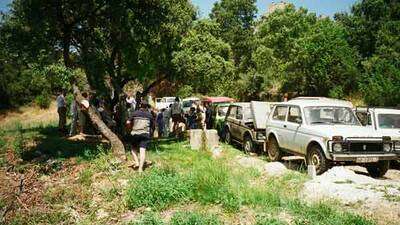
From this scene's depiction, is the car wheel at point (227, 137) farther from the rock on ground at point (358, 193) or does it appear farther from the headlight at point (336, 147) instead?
the rock on ground at point (358, 193)

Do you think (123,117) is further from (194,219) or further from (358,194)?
(194,219)

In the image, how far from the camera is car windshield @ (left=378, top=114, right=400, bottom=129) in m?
Result: 13.2

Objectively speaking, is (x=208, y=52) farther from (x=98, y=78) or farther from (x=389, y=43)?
(x=389, y=43)

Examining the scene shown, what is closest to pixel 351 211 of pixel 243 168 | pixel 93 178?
pixel 243 168

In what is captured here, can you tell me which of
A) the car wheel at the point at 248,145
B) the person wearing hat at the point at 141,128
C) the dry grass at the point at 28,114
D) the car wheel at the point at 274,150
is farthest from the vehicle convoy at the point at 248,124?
the dry grass at the point at 28,114

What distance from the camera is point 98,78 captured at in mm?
17797

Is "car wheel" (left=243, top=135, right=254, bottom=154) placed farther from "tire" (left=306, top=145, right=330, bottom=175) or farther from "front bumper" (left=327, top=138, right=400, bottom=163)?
"front bumper" (left=327, top=138, right=400, bottom=163)

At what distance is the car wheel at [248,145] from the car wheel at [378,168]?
4.65 m

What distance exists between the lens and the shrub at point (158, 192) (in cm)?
836

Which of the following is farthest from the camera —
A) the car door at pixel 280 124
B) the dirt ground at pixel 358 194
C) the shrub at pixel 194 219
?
the car door at pixel 280 124

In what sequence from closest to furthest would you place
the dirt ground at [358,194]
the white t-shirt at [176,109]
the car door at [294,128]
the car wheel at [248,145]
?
the dirt ground at [358,194] → the car door at [294,128] → the car wheel at [248,145] → the white t-shirt at [176,109]

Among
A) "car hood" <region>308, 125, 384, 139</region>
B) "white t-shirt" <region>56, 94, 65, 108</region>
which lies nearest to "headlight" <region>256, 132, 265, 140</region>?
"car hood" <region>308, 125, 384, 139</region>

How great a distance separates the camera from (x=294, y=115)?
12.7 metres

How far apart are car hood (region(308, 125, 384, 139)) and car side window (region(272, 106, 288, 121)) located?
69.1 inches
